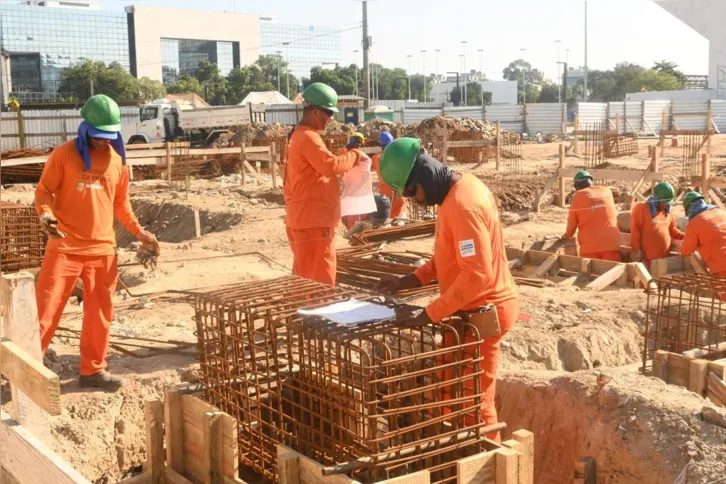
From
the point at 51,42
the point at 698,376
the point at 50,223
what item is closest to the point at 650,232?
the point at 698,376

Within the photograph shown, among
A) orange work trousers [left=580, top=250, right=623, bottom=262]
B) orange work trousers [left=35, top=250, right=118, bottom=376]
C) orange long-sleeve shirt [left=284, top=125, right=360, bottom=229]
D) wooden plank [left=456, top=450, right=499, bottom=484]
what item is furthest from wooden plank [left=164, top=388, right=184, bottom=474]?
orange work trousers [left=580, top=250, right=623, bottom=262]

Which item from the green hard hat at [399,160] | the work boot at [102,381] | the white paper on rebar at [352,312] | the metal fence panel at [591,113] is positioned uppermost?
the metal fence panel at [591,113]

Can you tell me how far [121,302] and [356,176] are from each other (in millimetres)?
2884

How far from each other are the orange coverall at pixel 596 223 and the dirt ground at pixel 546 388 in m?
1.54

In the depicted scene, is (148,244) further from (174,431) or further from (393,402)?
A: (393,402)

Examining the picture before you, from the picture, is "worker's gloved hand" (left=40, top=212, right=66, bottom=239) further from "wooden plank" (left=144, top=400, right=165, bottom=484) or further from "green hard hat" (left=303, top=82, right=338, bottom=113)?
"green hard hat" (left=303, top=82, right=338, bottom=113)

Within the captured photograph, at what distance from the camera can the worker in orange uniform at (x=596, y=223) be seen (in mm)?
10742

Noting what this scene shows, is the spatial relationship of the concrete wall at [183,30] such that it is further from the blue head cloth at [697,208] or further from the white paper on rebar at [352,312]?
the white paper on rebar at [352,312]

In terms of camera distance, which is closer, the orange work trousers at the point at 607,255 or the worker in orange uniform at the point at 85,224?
the worker in orange uniform at the point at 85,224

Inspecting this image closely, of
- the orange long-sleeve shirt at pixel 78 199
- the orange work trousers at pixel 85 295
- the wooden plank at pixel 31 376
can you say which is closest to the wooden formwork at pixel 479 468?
the wooden plank at pixel 31 376

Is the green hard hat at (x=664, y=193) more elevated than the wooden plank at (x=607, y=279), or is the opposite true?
the green hard hat at (x=664, y=193)

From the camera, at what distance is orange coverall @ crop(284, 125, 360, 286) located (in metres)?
6.87

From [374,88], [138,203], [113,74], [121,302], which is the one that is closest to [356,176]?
[121,302]

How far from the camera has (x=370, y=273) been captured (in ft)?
32.7
